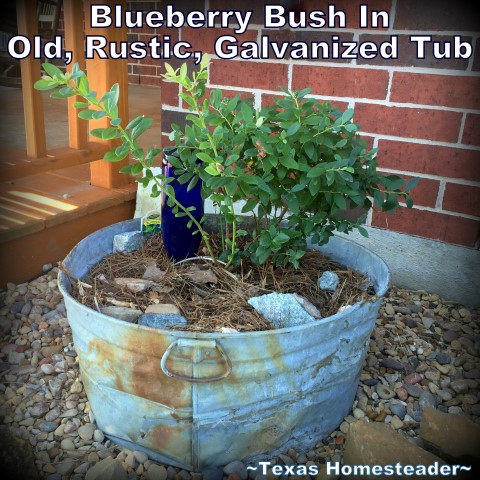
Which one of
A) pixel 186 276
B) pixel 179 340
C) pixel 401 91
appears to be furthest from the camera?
pixel 401 91

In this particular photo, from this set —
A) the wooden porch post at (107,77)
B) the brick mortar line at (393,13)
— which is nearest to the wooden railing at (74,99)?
the wooden porch post at (107,77)

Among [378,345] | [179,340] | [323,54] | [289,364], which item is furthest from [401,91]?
[179,340]

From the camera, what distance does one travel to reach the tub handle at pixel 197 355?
1.13 metres

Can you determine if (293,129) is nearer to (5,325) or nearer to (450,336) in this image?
(450,336)

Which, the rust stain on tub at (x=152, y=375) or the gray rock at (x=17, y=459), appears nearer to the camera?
the rust stain on tub at (x=152, y=375)

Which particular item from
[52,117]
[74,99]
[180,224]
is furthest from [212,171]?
[52,117]

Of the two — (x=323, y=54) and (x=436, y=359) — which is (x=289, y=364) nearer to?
(x=436, y=359)

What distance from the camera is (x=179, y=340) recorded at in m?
1.13

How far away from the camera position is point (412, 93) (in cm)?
189

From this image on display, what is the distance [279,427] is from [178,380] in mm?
299

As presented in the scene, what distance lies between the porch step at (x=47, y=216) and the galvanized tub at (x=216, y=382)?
0.70 m

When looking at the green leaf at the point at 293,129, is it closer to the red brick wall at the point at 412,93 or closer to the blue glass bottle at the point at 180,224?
the blue glass bottle at the point at 180,224

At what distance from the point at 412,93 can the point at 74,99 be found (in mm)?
1319

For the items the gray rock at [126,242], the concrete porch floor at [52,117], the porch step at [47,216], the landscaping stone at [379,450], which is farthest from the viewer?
the concrete porch floor at [52,117]
